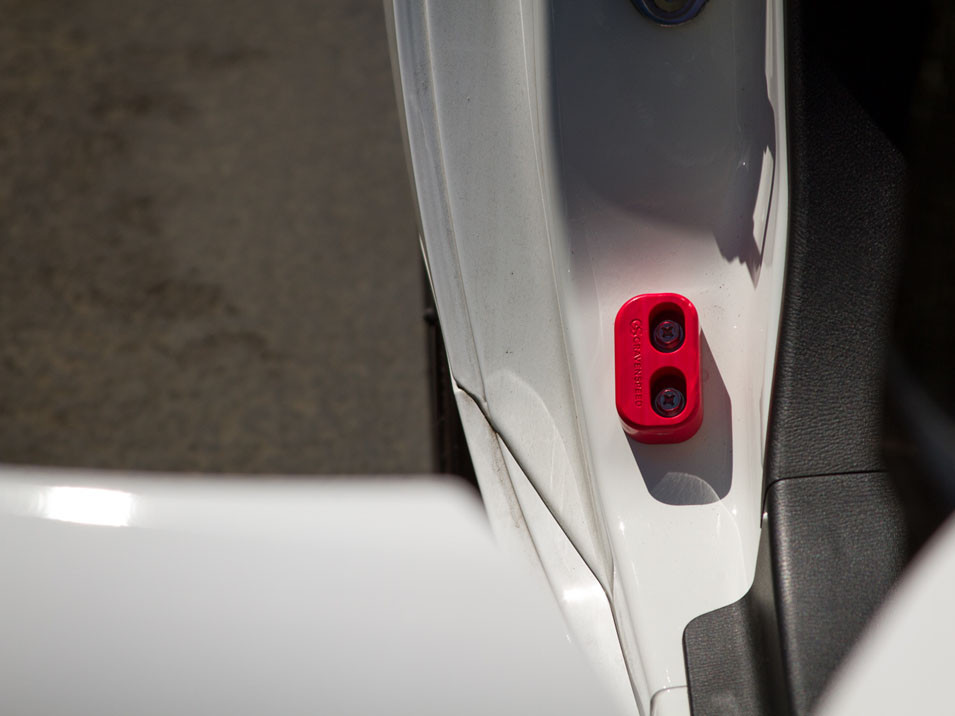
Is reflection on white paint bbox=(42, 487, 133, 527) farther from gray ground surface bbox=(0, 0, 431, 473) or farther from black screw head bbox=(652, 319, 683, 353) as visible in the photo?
gray ground surface bbox=(0, 0, 431, 473)

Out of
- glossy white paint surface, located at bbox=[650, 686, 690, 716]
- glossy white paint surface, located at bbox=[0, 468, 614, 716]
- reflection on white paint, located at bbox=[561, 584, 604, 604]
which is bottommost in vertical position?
glossy white paint surface, located at bbox=[650, 686, 690, 716]

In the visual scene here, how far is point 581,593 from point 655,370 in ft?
0.72

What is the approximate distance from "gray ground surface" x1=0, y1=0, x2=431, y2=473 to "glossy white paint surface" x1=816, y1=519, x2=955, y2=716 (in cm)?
113

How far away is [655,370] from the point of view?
775mm

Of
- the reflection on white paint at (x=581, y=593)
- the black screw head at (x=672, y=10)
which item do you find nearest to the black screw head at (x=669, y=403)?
the reflection on white paint at (x=581, y=593)

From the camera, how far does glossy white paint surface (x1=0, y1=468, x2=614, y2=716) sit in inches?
23.6

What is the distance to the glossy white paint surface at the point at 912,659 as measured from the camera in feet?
1.58

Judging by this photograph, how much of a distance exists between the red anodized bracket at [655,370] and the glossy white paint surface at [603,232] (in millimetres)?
20

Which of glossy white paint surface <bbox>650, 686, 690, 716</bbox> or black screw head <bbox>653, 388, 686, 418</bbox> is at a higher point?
black screw head <bbox>653, 388, 686, 418</bbox>

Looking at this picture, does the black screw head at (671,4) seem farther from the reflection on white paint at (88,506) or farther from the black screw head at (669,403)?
the reflection on white paint at (88,506)

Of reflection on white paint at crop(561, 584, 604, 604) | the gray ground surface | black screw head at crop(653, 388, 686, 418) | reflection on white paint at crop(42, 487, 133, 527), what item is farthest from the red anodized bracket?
the gray ground surface

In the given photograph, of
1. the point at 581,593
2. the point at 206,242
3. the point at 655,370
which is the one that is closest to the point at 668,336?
the point at 655,370

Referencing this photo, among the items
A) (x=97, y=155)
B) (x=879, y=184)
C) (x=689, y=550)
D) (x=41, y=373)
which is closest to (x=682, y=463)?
(x=689, y=550)

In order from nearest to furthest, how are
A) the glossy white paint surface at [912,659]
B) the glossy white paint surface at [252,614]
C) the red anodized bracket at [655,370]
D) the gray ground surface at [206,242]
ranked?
the glossy white paint surface at [912,659] → the glossy white paint surface at [252,614] → the red anodized bracket at [655,370] → the gray ground surface at [206,242]
